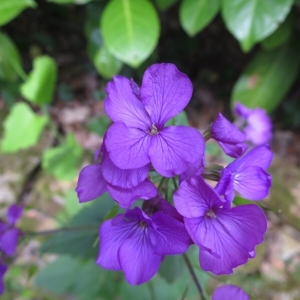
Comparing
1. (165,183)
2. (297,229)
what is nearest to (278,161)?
(297,229)

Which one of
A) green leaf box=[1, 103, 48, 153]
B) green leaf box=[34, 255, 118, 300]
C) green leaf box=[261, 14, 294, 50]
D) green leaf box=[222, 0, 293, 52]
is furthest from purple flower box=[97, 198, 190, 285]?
green leaf box=[261, 14, 294, 50]

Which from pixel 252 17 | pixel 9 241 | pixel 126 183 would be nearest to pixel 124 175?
pixel 126 183

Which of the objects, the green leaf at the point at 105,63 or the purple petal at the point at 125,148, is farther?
the green leaf at the point at 105,63

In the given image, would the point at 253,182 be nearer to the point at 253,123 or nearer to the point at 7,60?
the point at 253,123

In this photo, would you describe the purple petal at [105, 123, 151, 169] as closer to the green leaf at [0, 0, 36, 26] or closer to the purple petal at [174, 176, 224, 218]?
the purple petal at [174, 176, 224, 218]

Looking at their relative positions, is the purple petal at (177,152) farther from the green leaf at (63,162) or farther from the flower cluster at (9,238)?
the green leaf at (63,162)

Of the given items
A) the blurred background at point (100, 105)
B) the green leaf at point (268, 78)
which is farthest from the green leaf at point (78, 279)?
the green leaf at point (268, 78)

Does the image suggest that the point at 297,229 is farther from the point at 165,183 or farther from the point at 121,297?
the point at 165,183

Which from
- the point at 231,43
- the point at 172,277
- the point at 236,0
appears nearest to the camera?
the point at 172,277
